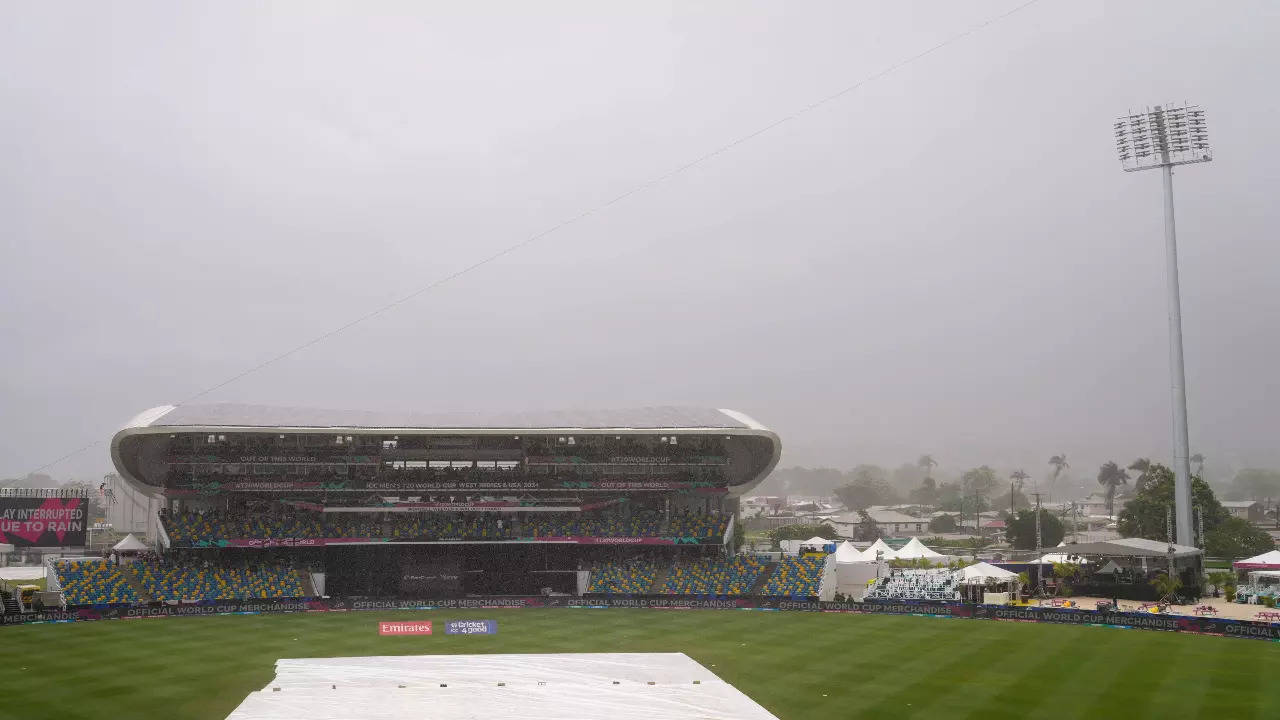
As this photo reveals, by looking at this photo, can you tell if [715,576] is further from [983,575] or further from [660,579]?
[983,575]

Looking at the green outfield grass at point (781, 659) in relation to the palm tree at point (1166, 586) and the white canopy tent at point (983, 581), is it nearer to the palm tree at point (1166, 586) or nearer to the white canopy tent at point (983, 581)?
the white canopy tent at point (983, 581)

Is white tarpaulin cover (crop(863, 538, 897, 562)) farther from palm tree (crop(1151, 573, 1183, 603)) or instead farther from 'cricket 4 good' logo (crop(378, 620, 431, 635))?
'cricket 4 good' logo (crop(378, 620, 431, 635))

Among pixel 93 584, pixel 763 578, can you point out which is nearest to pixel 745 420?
pixel 763 578

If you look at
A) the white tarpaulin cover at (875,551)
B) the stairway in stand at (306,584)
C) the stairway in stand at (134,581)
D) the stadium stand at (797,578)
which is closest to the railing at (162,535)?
the stairway in stand at (134,581)

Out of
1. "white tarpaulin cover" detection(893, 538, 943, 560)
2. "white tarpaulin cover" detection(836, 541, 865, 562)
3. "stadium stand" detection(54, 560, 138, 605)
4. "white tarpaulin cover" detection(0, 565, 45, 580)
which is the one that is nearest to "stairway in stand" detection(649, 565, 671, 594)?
"white tarpaulin cover" detection(836, 541, 865, 562)

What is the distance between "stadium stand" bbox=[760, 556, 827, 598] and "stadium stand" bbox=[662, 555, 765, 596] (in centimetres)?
140

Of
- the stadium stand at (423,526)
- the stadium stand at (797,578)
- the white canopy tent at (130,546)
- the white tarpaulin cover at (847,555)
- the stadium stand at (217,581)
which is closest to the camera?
the stadium stand at (217,581)

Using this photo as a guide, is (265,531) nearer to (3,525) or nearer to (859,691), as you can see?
(3,525)

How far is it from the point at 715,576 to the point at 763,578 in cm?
304

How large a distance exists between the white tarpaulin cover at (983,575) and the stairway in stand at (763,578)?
1163 centimetres

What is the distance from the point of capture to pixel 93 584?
55.6 metres

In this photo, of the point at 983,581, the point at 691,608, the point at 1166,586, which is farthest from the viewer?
the point at 983,581

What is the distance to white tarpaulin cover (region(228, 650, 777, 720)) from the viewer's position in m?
26.2

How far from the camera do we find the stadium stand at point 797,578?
195 feet
